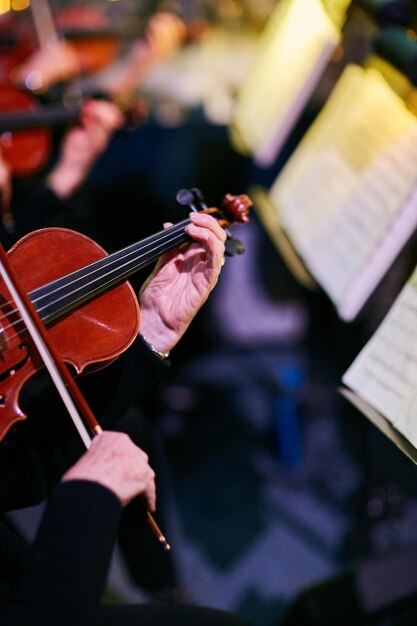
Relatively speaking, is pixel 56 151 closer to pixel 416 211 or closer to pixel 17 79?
pixel 17 79

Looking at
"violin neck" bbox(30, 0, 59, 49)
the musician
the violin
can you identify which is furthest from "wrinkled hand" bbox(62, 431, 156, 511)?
"violin neck" bbox(30, 0, 59, 49)

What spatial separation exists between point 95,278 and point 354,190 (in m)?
0.59

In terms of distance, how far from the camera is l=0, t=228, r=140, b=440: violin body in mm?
879

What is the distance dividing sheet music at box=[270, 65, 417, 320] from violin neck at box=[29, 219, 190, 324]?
1.17 feet

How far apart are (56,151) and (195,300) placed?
4.50 ft

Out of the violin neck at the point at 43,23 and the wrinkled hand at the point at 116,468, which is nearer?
the wrinkled hand at the point at 116,468

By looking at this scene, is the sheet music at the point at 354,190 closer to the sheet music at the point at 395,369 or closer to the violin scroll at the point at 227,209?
the sheet music at the point at 395,369

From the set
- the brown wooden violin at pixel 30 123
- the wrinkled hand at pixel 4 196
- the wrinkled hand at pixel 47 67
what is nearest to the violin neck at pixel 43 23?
the wrinkled hand at pixel 47 67

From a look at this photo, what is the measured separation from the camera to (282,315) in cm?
262

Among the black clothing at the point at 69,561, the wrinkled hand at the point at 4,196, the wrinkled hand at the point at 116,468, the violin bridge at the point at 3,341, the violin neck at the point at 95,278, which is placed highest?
the violin neck at the point at 95,278

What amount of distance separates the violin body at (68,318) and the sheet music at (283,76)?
787 mm

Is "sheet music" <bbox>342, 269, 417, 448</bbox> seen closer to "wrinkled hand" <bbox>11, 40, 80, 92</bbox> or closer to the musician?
the musician

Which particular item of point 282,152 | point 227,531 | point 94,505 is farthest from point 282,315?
point 94,505

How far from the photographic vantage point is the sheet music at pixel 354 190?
113cm
